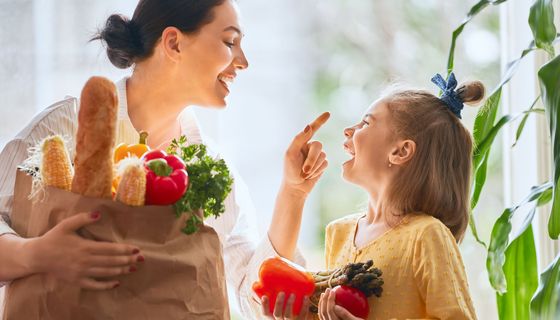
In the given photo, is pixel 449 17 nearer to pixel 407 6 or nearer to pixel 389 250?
pixel 407 6

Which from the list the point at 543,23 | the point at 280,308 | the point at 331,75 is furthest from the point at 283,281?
the point at 331,75

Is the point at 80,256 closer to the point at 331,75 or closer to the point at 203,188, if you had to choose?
the point at 203,188

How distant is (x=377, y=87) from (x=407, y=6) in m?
0.35

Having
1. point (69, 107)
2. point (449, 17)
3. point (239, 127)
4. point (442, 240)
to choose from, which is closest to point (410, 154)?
point (442, 240)

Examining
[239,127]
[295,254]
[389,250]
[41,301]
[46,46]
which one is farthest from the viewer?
[239,127]

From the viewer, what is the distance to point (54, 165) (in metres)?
1.37

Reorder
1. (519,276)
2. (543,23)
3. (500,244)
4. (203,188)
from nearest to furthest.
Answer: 1. (203,188)
2. (543,23)
3. (500,244)
4. (519,276)

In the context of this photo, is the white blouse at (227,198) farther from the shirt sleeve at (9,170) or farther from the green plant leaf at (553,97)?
the green plant leaf at (553,97)

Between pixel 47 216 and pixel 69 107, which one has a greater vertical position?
pixel 69 107

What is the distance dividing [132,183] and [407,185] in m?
0.71

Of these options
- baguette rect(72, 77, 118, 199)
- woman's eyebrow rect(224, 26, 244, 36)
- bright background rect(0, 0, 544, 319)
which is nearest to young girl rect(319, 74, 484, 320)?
woman's eyebrow rect(224, 26, 244, 36)

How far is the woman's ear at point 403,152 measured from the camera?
5.97 ft

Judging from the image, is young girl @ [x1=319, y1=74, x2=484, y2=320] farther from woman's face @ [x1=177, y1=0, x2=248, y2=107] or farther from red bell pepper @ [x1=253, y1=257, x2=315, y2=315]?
woman's face @ [x1=177, y1=0, x2=248, y2=107]

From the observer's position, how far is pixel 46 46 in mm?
2715
